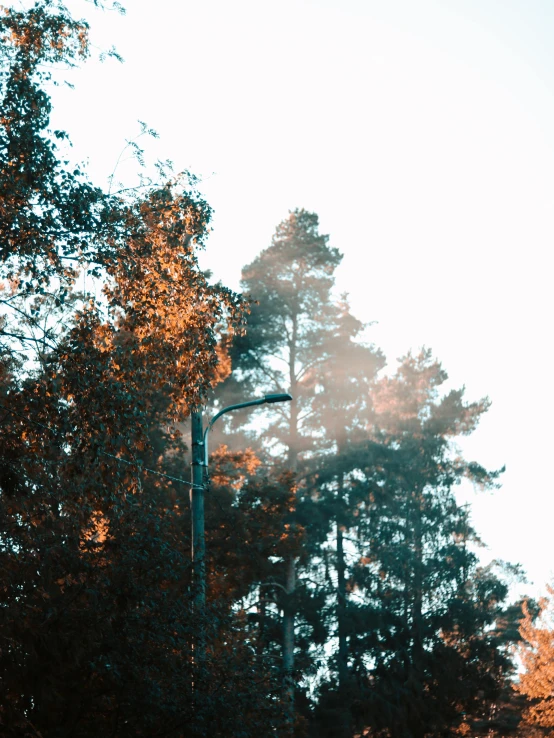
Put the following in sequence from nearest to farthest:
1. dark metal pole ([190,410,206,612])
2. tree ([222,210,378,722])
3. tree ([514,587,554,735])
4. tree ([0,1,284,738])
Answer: tree ([0,1,284,738]), dark metal pole ([190,410,206,612]), tree ([514,587,554,735]), tree ([222,210,378,722])

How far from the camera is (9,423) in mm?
11750

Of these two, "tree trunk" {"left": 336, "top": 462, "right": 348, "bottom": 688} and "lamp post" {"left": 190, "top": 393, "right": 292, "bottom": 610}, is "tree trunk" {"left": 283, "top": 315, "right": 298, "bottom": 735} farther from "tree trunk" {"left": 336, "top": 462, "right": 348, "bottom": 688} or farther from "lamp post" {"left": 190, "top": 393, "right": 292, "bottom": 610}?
"lamp post" {"left": 190, "top": 393, "right": 292, "bottom": 610}

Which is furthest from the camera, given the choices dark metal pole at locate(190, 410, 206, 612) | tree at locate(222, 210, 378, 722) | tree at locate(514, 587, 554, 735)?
tree at locate(222, 210, 378, 722)

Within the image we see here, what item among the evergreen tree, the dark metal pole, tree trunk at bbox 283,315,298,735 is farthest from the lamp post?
the evergreen tree

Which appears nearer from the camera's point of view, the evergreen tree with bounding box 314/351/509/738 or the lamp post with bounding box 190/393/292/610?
the lamp post with bounding box 190/393/292/610

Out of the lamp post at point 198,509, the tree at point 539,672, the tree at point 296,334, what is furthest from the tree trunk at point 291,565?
the lamp post at point 198,509

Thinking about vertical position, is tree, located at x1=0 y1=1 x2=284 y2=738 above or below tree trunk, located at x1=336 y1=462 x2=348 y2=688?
below

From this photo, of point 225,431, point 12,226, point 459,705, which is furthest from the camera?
point 225,431

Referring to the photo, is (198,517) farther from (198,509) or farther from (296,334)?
(296,334)

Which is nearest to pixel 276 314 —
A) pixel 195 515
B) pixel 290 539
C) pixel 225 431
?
pixel 225 431

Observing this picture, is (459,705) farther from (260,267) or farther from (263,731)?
(263,731)

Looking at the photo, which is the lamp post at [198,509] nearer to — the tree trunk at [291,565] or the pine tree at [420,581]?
the tree trunk at [291,565]

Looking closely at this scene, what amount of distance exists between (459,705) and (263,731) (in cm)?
2338

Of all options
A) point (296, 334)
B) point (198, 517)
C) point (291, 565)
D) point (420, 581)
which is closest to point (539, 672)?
point (420, 581)
